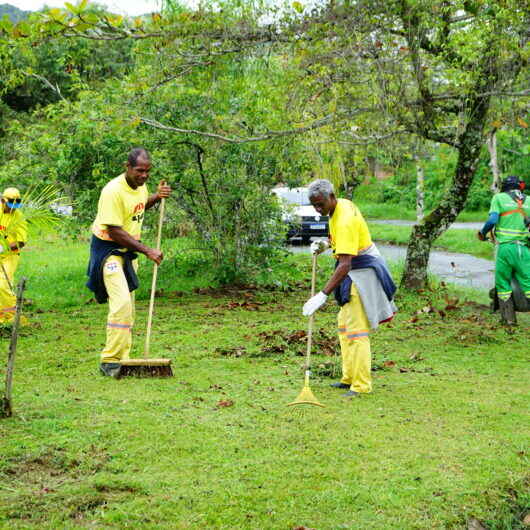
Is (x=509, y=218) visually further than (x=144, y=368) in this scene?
Yes

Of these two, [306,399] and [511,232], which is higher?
[511,232]

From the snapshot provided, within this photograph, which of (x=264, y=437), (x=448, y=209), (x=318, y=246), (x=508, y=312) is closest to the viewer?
(x=264, y=437)

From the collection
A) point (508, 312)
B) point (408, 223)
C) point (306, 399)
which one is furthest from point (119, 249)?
point (408, 223)

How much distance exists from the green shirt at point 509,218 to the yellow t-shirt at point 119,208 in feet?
17.0

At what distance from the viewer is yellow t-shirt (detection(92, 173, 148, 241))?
7367mm

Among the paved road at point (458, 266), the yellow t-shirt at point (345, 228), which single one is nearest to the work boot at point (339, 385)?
the yellow t-shirt at point (345, 228)

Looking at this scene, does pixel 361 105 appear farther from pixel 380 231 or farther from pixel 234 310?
pixel 380 231

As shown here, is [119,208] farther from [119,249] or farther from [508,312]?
[508,312]

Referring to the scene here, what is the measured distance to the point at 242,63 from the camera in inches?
405

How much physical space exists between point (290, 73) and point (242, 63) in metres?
0.66

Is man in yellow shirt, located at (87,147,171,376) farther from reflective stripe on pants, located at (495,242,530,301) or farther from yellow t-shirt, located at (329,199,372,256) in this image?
reflective stripe on pants, located at (495,242,530,301)

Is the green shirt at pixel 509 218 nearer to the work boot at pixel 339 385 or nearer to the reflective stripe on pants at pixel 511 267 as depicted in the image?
the reflective stripe on pants at pixel 511 267

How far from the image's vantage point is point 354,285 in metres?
6.79

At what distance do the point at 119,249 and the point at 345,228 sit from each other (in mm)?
2356
